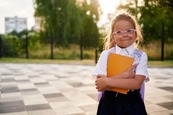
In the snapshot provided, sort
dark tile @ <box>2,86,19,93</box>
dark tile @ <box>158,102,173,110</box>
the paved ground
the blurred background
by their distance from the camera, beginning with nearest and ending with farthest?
the paved ground, dark tile @ <box>158,102,173,110</box>, dark tile @ <box>2,86,19,93</box>, the blurred background

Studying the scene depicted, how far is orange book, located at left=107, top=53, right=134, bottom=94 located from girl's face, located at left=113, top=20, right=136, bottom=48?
15 cm

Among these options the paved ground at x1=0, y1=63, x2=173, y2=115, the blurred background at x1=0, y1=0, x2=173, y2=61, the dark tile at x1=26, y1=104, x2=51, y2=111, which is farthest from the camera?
the blurred background at x1=0, y1=0, x2=173, y2=61

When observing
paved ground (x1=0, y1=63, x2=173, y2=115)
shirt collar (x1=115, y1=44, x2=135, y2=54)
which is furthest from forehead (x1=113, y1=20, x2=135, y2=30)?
paved ground (x1=0, y1=63, x2=173, y2=115)

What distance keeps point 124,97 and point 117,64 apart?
0.95 feet

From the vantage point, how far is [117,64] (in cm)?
207

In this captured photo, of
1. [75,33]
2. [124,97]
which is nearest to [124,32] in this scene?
[124,97]

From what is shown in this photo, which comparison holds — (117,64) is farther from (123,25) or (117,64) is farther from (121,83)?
(123,25)

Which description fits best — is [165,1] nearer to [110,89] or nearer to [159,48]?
[110,89]

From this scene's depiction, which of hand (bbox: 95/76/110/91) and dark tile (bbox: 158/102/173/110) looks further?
dark tile (bbox: 158/102/173/110)

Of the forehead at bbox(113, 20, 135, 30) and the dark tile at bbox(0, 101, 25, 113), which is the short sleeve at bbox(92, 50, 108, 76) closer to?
the forehead at bbox(113, 20, 135, 30)

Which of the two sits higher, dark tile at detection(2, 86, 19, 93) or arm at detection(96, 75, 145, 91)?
arm at detection(96, 75, 145, 91)

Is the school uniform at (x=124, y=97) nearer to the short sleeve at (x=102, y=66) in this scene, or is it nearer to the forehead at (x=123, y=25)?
the short sleeve at (x=102, y=66)

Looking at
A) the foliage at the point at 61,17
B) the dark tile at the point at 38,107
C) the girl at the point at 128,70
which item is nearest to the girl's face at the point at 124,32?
the girl at the point at 128,70

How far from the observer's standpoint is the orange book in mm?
2059
